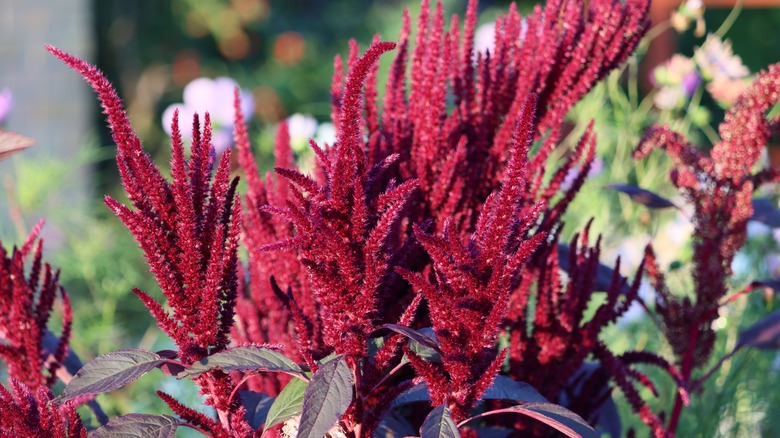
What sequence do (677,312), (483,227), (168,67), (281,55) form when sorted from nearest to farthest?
(483,227) < (677,312) < (168,67) < (281,55)

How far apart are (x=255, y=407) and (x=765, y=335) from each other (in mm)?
531

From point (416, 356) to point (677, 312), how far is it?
0.41m

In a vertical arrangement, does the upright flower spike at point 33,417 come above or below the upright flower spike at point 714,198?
below

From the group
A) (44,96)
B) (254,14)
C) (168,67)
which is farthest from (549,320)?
(254,14)

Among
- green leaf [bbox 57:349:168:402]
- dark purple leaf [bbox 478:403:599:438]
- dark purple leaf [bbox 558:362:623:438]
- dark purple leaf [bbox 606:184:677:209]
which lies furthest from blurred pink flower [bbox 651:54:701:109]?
green leaf [bbox 57:349:168:402]

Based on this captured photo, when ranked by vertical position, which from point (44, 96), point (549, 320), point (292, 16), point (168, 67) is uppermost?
point (292, 16)

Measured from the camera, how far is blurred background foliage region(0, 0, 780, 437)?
145 centimetres

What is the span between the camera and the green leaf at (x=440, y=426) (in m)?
0.48

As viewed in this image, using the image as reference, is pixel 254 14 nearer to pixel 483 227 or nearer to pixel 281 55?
pixel 281 55

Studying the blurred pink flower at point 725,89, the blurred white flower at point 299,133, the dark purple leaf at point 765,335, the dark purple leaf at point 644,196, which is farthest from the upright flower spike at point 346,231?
the blurred pink flower at point 725,89

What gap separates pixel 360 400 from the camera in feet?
1.84

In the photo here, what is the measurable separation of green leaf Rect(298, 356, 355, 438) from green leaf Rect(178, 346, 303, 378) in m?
0.04

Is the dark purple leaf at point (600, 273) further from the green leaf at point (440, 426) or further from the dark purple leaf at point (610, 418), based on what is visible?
the green leaf at point (440, 426)

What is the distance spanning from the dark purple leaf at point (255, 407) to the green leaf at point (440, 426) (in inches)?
5.9
